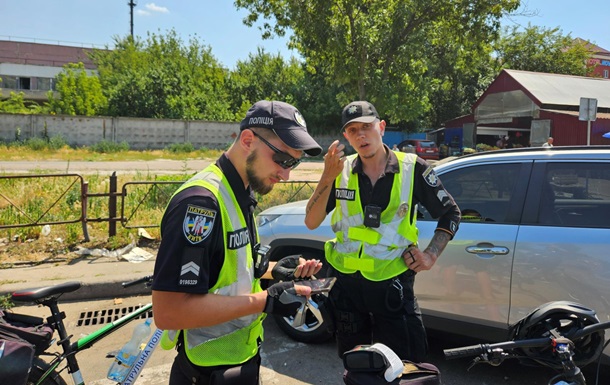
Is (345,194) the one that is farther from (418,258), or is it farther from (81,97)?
(81,97)

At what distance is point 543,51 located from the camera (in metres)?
34.4

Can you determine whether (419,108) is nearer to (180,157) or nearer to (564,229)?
(180,157)

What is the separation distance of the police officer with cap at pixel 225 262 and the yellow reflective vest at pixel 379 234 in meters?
0.86

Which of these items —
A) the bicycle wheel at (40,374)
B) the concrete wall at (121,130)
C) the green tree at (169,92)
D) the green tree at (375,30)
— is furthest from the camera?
the green tree at (169,92)

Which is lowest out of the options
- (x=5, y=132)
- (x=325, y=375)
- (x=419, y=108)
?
(x=325, y=375)

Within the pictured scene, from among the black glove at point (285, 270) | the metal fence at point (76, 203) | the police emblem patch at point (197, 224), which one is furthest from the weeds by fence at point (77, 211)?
the police emblem patch at point (197, 224)

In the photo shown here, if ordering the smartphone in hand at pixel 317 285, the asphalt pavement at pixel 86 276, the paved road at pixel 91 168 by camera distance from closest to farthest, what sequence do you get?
1. the smartphone in hand at pixel 317 285
2. the asphalt pavement at pixel 86 276
3. the paved road at pixel 91 168

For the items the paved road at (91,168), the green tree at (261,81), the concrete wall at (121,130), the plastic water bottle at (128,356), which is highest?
the green tree at (261,81)

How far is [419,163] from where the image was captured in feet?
8.58

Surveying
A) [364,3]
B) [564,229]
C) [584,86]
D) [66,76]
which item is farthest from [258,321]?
[66,76]

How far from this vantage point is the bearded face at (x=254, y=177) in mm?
1616

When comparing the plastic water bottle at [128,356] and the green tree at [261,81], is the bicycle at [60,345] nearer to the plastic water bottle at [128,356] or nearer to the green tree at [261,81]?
the plastic water bottle at [128,356]

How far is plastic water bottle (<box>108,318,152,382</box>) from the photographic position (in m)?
2.53

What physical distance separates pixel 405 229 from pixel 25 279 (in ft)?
15.8
